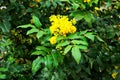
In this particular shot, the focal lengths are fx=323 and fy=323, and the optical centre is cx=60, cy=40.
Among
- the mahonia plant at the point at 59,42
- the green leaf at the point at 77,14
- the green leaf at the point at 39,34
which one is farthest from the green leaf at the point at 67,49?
the green leaf at the point at 77,14

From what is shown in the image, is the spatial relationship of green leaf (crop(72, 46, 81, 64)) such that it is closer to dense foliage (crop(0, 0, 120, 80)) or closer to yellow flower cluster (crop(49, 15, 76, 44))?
dense foliage (crop(0, 0, 120, 80))

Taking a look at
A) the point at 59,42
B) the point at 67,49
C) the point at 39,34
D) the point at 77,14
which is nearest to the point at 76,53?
the point at 67,49

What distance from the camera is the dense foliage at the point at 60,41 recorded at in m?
2.31

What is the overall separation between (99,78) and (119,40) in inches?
17.6

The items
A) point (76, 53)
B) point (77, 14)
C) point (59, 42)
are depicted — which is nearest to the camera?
point (76, 53)

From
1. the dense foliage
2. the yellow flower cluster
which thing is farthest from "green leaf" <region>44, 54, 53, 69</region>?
the yellow flower cluster

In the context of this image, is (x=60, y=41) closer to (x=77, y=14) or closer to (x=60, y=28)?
(x=60, y=28)

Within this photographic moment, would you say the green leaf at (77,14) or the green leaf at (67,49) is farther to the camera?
the green leaf at (77,14)

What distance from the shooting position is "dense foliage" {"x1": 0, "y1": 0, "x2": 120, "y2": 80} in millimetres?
2312

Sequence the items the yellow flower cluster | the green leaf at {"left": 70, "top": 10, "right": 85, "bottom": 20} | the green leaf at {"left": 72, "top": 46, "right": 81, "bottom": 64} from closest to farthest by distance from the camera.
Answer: the green leaf at {"left": 72, "top": 46, "right": 81, "bottom": 64} < the yellow flower cluster < the green leaf at {"left": 70, "top": 10, "right": 85, "bottom": 20}

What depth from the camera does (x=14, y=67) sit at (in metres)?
2.65

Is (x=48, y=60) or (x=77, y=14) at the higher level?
(x=77, y=14)

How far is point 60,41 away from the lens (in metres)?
2.29

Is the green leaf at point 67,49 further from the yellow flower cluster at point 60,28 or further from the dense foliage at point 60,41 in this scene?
the yellow flower cluster at point 60,28
